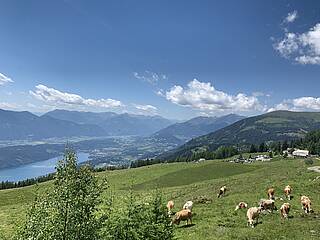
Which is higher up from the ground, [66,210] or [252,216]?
[66,210]

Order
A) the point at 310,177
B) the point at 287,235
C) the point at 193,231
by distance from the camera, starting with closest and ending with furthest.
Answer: the point at 287,235, the point at 193,231, the point at 310,177

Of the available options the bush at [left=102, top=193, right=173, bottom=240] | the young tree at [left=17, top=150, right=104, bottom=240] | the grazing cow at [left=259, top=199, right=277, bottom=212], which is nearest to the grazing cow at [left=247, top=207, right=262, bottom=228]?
the grazing cow at [left=259, top=199, right=277, bottom=212]

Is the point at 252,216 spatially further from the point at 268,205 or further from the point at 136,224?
the point at 136,224

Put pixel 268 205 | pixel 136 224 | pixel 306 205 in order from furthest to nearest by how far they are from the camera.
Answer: pixel 268 205 → pixel 306 205 → pixel 136 224

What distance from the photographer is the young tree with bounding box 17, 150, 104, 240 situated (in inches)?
802

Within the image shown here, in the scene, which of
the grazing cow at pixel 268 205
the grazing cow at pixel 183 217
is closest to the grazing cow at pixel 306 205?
the grazing cow at pixel 268 205

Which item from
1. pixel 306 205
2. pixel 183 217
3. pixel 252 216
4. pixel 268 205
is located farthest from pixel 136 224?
pixel 306 205

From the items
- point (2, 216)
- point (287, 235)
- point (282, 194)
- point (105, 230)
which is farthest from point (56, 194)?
point (2, 216)

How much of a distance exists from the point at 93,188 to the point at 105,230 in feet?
9.42

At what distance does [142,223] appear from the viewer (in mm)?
21375

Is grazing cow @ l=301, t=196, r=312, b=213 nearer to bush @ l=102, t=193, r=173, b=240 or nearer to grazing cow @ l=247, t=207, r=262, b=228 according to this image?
grazing cow @ l=247, t=207, r=262, b=228

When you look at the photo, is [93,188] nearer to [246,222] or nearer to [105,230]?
[105,230]

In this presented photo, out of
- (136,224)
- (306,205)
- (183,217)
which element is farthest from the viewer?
(306,205)

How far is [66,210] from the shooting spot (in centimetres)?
2089
